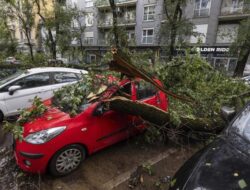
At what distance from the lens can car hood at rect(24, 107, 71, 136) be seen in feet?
10.7

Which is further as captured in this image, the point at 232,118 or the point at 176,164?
the point at 176,164

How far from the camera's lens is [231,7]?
19.0 metres

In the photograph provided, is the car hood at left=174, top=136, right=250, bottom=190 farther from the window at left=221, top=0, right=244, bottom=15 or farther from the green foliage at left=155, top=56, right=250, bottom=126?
the window at left=221, top=0, right=244, bottom=15

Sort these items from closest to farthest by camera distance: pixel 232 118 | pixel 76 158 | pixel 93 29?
pixel 232 118
pixel 76 158
pixel 93 29

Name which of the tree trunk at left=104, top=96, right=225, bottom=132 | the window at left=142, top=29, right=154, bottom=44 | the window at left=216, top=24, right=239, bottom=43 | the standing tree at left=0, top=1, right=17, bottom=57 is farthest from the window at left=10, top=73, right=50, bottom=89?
the window at left=142, top=29, right=154, bottom=44

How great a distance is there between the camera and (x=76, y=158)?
352 cm

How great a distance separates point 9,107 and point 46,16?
12.8 m

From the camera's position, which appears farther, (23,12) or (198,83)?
(23,12)

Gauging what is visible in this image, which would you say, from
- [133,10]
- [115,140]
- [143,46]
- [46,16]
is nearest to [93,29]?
[133,10]

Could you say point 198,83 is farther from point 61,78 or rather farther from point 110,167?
point 61,78

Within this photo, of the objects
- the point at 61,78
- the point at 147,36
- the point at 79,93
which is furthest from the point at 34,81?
the point at 147,36

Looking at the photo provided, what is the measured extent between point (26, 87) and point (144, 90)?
3565 millimetres

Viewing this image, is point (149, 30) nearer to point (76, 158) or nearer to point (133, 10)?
point (133, 10)

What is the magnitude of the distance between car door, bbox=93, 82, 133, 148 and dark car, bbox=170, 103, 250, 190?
1.91 meters
